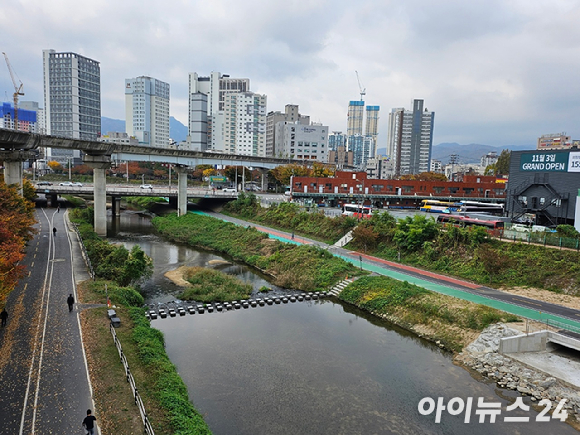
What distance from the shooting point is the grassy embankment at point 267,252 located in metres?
34.7

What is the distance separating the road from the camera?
13391 mm

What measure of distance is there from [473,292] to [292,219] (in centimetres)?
2927

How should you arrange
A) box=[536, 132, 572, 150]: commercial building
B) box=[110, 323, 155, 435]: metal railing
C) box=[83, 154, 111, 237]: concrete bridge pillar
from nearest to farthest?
box=[110, 323, 155, 435]: metal railing → box=[83, 154, 111, 237]: concrete bridge pillar → box=[536, 132, 572, 150]: commercial building

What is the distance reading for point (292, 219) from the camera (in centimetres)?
5494

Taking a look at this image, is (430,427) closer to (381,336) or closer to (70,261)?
(381,336)

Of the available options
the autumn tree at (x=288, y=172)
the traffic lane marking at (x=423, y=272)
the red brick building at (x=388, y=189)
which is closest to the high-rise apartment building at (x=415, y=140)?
the red brick building at (x=388, y=189)

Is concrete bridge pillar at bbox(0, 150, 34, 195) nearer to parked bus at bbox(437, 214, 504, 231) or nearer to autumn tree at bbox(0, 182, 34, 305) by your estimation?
autumn tree at bbox(0, 182, 34, 305)

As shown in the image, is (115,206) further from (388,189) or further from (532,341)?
(532,341)

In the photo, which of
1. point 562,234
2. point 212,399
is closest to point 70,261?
point 212,399

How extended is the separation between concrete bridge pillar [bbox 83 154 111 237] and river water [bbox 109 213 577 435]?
31.4 m

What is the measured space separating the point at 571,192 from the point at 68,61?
175163mm

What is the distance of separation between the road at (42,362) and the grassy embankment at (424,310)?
18.5 meters

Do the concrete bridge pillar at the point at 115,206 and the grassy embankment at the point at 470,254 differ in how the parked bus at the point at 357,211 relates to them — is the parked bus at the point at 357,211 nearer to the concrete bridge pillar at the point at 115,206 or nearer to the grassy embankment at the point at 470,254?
the grassy embankment at the point at 470,254

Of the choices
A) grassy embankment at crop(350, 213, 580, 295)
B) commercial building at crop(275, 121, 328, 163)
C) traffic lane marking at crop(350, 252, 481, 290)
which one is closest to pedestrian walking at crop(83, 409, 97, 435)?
traffic lane marking at crop(350, 252, 481, 290)
